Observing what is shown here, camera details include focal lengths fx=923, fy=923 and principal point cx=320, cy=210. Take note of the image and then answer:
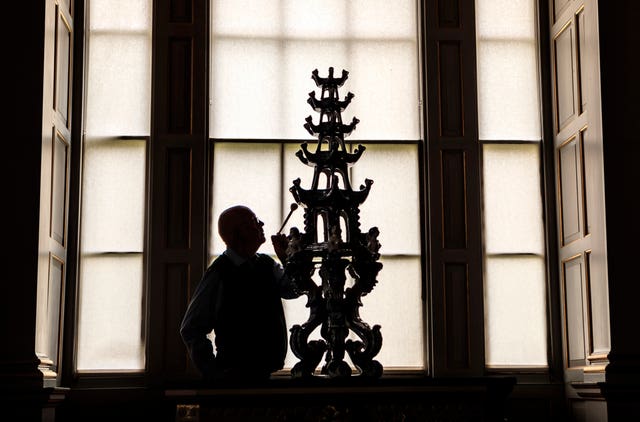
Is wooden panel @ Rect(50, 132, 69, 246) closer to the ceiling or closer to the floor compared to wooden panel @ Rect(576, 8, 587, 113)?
closer to the floor

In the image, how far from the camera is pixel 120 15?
4680 mm

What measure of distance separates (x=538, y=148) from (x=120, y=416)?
2.46 meters

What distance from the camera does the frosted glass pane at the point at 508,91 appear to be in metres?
4.73

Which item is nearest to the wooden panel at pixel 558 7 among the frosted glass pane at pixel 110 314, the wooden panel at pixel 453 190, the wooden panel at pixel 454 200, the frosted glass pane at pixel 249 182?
the wooden panel at pixel 453 190

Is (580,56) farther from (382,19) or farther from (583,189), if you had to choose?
(382,19)

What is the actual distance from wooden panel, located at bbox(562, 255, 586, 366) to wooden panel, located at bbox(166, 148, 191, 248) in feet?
6.08

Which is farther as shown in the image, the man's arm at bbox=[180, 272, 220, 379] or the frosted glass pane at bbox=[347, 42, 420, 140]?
the frosted glass pane at bbox=[347, 42, 420, 140]

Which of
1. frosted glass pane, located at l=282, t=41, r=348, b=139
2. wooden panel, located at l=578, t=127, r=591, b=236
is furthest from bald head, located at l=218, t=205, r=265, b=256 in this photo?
wooden panel, located at l=578, t=127, r=591, b=236

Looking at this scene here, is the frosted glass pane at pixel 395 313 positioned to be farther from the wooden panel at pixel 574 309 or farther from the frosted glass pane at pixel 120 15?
the frosted glass pane at pixel 120 15

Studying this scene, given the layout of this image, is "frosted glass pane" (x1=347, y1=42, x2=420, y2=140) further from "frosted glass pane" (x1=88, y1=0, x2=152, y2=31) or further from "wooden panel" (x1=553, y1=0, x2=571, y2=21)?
"frosted glass pane" (x1=88, y1=0, x2=152, y2=31)

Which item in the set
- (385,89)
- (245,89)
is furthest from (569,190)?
(245,89)

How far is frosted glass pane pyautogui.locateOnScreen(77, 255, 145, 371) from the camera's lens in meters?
4.41

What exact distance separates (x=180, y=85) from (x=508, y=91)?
5.49 feet

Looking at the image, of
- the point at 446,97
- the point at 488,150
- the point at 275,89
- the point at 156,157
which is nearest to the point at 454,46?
the point at 446,97
